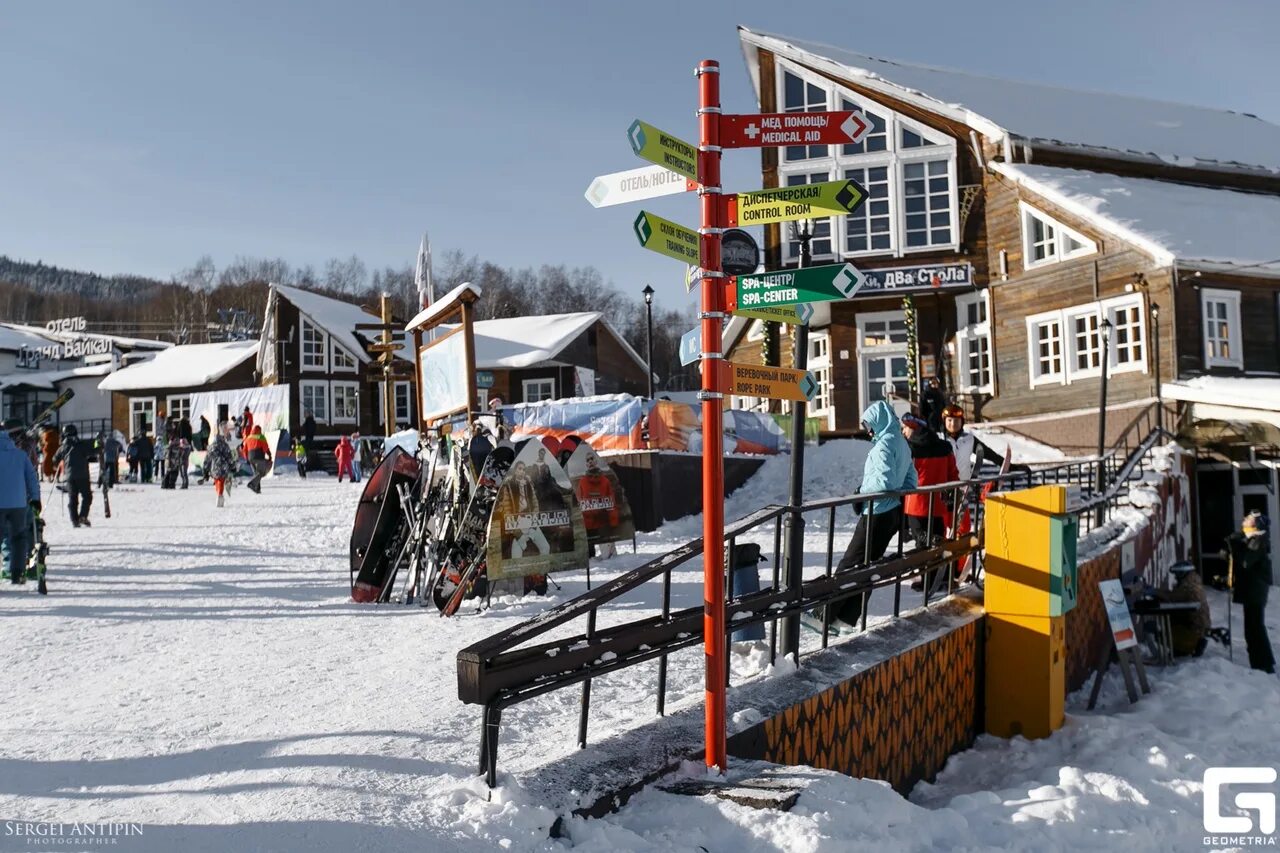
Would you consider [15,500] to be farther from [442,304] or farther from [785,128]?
[785,128]

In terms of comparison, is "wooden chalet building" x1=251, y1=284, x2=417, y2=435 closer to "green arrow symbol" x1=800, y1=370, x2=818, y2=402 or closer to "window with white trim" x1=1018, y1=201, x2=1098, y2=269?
"window with white trim" x1=1018, y1=201, x2=1098, y2=269

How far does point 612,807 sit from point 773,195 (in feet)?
9.10

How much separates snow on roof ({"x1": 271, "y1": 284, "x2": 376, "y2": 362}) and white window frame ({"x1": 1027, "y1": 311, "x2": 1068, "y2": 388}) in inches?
1023

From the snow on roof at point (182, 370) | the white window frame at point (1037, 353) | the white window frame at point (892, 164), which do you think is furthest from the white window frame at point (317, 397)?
the white window frame at point (1037, 353)

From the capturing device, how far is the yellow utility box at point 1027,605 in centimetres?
714

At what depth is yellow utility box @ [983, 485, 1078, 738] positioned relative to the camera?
7.14 m

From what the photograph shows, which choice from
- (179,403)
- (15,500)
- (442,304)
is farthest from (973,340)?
(179,403)

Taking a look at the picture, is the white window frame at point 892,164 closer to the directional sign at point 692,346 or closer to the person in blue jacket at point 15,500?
the person in blue jacket at point 15,500

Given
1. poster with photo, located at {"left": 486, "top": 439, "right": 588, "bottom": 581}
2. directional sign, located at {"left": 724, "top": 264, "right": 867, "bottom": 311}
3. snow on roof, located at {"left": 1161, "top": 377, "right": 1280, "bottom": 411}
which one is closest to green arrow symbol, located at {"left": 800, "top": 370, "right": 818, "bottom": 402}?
directional sign, located at {"left": 724, "top": 264, "right": 867, "bottom": 311}

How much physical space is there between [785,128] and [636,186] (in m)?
0.75

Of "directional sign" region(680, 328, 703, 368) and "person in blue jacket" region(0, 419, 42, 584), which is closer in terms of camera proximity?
"directional sign" region(680, 328, 703, 368)

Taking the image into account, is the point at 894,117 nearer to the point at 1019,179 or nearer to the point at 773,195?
the point at 1019,179

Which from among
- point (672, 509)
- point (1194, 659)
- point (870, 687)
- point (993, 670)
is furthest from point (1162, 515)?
point (870, 687)

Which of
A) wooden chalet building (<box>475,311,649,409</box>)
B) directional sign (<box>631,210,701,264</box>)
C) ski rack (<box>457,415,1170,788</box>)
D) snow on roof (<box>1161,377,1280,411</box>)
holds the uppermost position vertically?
wooden chalet building (<box>475,311,649,409</box>)
